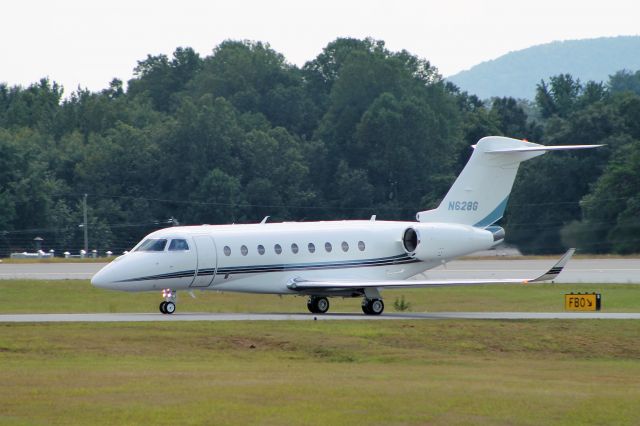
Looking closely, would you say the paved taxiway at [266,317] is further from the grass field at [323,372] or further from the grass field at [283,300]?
the grass field at [283,300]

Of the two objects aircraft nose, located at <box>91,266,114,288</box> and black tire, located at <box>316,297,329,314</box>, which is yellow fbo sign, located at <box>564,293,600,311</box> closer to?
black tire, located at <box>316,297,329,314</box>

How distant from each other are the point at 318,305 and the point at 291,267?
1573 mm

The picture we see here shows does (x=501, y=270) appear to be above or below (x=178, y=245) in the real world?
below

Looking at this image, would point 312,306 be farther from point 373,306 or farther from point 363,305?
point 373,306

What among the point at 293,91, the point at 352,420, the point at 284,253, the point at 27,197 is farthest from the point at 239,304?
the point at 293,91

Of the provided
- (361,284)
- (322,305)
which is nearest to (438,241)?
(361,284)

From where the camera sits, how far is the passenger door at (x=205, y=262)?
37.1 m

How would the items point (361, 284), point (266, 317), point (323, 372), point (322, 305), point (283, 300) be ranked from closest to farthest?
point (323, 372) < point (266, 317) < point (361, 284) < point (322, 305) < point (283, 300)

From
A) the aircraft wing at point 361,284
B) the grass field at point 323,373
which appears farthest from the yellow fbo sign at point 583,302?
the grass field at point 323,373

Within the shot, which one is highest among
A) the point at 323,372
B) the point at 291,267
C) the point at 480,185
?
the point at 480,185

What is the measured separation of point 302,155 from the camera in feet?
354

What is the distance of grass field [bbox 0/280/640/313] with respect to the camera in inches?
1725

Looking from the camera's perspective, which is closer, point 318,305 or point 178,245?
point 178,245

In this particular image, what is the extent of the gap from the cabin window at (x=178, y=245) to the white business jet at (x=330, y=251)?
27 mm
